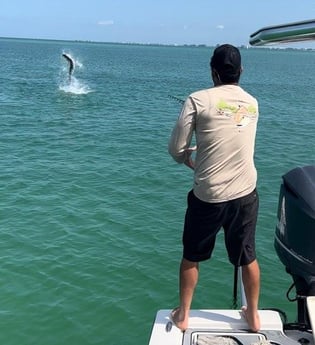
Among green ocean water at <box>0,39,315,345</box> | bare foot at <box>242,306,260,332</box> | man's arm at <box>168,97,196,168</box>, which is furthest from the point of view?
green ocean water at <box>0,39,315,345</box>

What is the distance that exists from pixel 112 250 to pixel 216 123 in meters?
4.63

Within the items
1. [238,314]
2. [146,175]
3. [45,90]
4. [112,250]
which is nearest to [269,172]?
[146,175]

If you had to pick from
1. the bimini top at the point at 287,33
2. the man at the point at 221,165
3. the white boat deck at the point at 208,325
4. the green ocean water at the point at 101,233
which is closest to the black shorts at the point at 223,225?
the man at the point at 221,165

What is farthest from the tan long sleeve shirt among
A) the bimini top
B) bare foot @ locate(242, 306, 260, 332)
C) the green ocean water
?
the green ocean water

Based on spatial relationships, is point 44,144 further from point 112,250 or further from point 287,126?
point 287,126

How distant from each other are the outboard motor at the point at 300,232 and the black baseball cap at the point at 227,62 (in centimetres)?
92

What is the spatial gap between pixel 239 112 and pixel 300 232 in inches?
36.9

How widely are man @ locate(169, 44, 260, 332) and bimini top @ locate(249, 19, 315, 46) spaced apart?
682mm

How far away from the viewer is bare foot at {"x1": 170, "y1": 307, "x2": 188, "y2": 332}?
3.49 metres

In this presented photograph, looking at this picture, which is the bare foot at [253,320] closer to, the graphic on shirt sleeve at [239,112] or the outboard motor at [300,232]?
the outboard motor at [300,232]

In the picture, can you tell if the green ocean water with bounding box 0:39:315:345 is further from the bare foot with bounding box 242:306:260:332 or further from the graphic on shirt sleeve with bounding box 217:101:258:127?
the graphic on shirt sleeve with bounding box 217:101:258:127

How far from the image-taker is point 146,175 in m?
12.0

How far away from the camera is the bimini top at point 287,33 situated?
2390mm

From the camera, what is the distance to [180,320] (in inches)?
139
